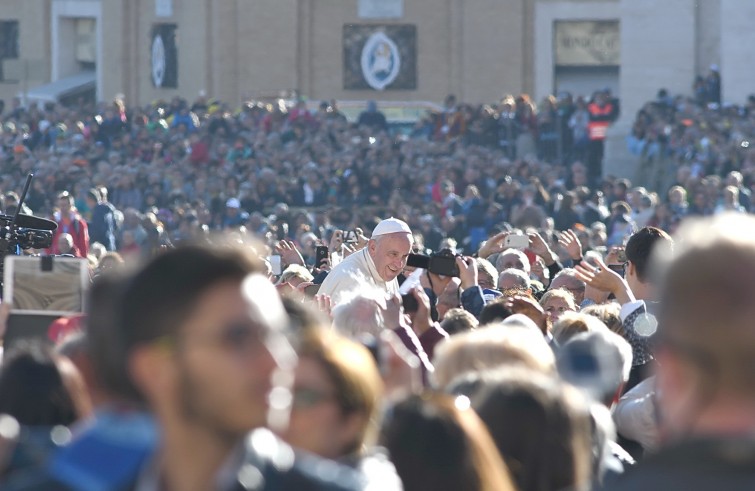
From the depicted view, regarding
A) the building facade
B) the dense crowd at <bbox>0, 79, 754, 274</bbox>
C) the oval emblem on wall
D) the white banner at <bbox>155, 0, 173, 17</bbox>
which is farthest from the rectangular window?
the dense crowd at <bbox>0, 79, 754, 274</bbox>

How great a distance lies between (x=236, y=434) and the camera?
296 cm

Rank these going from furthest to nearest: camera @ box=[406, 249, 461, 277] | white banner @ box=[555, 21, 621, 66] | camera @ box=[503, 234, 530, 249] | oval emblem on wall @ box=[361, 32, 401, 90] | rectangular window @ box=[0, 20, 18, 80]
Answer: rectangular window @ box=[0, 20, 18, 80] < oval emblem on wall @ box=[361, 32, 401, 90] < white banner @ box=[555, 21, 621, 66] < camera @ box=[503, 234, 530, 249] < camera @ box=[406, 249, 461, 277]

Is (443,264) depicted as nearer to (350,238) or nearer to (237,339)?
(350,238)

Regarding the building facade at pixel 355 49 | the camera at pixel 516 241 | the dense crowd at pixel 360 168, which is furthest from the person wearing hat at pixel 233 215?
the building facade at pixel 355 49

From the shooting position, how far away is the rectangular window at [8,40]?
5238 cm

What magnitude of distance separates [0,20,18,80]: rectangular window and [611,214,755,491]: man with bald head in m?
51.2

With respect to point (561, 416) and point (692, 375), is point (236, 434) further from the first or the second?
point (561, 416)

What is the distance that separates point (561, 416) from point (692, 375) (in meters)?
1.21

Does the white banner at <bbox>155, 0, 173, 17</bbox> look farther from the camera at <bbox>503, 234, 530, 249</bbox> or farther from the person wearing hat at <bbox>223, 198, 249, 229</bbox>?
the camera at <bbox>503, 234, 530, 249</bbox>

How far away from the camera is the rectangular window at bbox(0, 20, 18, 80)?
5238 cm

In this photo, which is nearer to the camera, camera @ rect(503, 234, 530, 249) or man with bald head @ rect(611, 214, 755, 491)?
man with bald head @ rect(611, 214, 755, 491)

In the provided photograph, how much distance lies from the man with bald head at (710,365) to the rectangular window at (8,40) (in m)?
51.2

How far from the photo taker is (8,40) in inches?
2077

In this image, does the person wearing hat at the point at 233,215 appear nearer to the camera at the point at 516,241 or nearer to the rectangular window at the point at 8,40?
the camera at the point at 516,241
